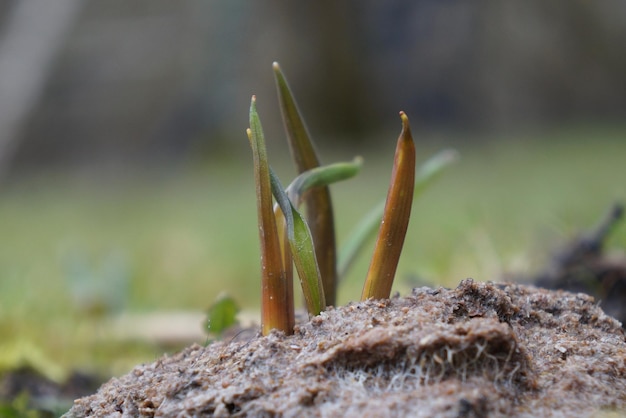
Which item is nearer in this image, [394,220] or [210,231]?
[394,220]

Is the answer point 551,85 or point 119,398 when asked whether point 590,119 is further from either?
point 119,398

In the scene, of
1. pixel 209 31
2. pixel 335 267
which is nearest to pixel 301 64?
pixel 209 31

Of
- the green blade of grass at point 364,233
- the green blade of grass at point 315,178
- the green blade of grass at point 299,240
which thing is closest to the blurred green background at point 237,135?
the green blade of grass at point 364,233

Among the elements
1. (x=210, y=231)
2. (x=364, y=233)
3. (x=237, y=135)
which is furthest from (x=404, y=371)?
(x=237, y=135)

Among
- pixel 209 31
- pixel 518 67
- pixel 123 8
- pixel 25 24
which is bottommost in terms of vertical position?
pixel 518 67

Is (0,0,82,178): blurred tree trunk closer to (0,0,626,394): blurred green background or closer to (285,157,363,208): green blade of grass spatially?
(0,0,626,394): blurred green background

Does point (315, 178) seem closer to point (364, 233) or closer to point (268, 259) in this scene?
point (268, 259)
